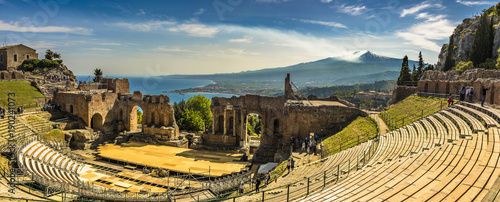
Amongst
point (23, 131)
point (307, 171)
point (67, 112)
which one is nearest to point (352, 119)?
point (307, 171)

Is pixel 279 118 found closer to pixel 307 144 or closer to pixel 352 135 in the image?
pixel 307 144

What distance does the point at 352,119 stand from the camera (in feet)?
81.1

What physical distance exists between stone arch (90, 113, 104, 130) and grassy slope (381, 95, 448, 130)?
118 ft

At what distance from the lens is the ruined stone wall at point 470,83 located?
18000 mm

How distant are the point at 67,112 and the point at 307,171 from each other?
35707 millimetres

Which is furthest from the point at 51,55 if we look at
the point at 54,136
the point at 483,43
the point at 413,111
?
the point at 483,43

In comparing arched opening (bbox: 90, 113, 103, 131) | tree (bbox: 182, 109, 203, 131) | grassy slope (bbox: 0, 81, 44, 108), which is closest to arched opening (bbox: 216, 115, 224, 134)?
tree (bbox: 182, 109, 203, 131)

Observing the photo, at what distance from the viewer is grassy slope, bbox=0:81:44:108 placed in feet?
115

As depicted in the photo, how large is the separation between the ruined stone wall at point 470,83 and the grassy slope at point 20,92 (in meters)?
47.9

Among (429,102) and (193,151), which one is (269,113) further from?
(429,102)

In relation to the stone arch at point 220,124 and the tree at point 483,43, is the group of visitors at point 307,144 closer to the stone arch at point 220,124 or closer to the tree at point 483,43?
the stone arch at point 220,124

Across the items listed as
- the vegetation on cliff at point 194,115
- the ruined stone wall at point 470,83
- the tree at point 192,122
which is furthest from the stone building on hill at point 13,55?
the ruined stone wall at point 470,83

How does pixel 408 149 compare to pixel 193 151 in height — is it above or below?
above

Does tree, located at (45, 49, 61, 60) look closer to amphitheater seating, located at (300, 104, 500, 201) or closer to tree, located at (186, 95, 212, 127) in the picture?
tree, located at (186, 95, 212, 127)
